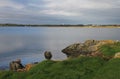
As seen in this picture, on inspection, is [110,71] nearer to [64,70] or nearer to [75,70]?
[75,70]

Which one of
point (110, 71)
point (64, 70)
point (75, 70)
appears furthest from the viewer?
point (64, 70)

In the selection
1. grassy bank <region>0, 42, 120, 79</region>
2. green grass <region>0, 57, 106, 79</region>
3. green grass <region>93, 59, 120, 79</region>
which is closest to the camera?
green grass <region>93, 59, 120, 79</region>

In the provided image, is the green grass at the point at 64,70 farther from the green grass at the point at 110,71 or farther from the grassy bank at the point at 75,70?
the green grass at the point at 110,71

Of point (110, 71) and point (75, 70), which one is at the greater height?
point (110, 71)

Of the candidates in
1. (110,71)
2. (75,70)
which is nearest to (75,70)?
(75,70)

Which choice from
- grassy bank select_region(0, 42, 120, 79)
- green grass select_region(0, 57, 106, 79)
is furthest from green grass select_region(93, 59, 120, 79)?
green grass select_region(0, 57, 106, 79)

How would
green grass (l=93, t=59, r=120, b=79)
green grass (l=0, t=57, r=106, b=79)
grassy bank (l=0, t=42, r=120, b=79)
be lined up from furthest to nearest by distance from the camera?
green grass (l=0, t=57, r=106, b=79) → grassy bank (l=0, t=42, r=120, b=79) → green grass (l=93, t=59, r=120, b=79)

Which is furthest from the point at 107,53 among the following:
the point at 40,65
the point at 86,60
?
the point at 40,65

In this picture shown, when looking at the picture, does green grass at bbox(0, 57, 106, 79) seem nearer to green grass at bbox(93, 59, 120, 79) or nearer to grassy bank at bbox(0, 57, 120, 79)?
grassy bank at bbox(0, 57, 120, 79)

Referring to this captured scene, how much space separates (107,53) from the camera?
41438 millimetres

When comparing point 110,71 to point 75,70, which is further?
point 75,70

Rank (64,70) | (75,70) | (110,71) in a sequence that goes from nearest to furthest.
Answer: (110,71) < (75,70) < (64,70)

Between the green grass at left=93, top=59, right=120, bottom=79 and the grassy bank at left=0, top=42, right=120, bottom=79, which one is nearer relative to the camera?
the green grass at left=93, top=59, right=120, bottom=79

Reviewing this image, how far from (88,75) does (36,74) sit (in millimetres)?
4824
